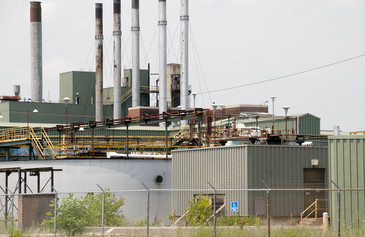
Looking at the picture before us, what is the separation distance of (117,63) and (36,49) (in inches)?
394

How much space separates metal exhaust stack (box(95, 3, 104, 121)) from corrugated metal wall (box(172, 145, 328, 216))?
47285mm

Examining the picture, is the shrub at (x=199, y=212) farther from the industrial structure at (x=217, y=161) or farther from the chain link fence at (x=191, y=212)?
the industrial structure at (x=217, y=161)

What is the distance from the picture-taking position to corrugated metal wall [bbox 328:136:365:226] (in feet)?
89.4

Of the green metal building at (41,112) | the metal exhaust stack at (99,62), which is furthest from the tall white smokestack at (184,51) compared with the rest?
the green metal building at (41,112)

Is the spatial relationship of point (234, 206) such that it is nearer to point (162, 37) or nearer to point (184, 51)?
point (184, 51)

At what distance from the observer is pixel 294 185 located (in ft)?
112

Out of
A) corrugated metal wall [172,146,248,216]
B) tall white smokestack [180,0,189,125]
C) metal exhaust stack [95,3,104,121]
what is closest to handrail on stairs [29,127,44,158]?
corrugated metal wall [172,146,248,216]

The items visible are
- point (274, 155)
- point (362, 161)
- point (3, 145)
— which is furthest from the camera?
point (3, 145)

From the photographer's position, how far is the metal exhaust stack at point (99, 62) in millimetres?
81812

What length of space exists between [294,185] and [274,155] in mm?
1910

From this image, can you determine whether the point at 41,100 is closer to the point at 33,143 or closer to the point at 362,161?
the point at 33,143

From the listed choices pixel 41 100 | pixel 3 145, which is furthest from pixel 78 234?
pixel 41 100

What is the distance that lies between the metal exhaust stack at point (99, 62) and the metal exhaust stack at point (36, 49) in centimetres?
702

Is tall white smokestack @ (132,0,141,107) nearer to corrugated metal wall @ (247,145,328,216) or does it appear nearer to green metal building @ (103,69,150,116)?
green metal building @ (103,69,150,116)
